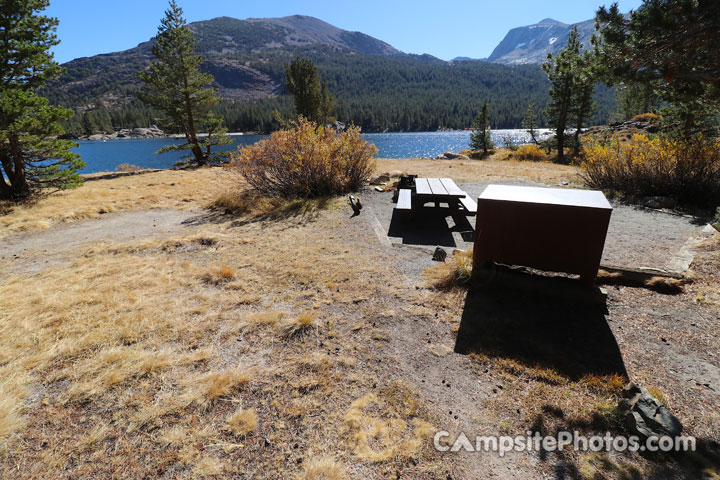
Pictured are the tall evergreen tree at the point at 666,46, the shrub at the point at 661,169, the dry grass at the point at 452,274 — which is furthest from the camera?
the shrub at the point at 661,169

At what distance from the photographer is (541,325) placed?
149 inches

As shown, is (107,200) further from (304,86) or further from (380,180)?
(304,86)

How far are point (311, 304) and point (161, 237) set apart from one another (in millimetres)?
5332

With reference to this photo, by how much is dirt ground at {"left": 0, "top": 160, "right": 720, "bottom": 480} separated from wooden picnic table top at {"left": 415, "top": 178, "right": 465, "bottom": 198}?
2.32m

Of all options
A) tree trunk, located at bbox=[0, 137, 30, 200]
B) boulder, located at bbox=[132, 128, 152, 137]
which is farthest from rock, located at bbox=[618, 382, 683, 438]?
boulder, located at bbox=[132, 128, 152, 137]

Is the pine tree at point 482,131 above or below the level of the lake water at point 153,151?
above

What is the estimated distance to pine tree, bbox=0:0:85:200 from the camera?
34.4 feet

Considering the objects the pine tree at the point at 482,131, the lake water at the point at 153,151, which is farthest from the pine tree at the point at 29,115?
the pine tree at the point at 482,131

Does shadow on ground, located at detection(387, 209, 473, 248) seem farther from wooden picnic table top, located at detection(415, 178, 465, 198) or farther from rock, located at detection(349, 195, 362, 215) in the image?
rock, located at detection(349, 195, 362, 215)

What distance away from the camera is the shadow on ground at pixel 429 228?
6.89m

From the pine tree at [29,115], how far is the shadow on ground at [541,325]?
14.5 m

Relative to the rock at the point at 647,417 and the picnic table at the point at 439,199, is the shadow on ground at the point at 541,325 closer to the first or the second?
the rock at the point at 647,417

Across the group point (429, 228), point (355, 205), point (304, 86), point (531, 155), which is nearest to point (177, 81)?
point (304, 86)

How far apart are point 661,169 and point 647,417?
10097 millimetres
